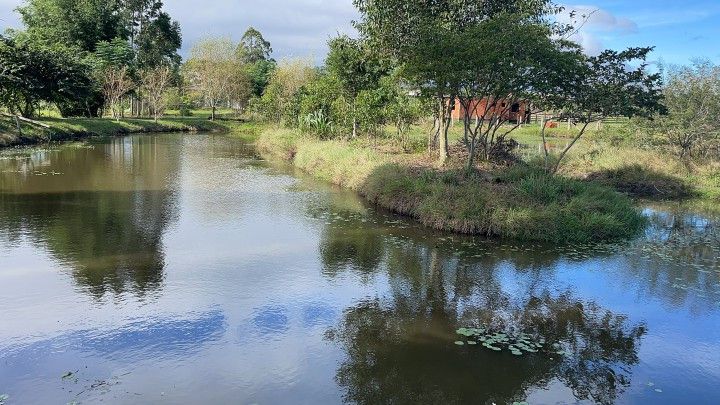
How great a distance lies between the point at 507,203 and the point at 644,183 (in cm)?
1038

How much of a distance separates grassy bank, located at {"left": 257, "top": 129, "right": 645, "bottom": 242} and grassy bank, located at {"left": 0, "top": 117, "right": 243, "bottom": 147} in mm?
23361

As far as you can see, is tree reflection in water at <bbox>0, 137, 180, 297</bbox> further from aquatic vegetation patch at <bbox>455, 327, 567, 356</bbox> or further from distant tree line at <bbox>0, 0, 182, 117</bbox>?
distant tree line at <bbox>0, 0, 182, 117</bbox>

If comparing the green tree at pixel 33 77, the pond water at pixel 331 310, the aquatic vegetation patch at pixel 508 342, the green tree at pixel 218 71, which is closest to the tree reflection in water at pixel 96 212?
the pond water at pixel 331 310

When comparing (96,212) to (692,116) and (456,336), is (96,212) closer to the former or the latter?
(456,336)

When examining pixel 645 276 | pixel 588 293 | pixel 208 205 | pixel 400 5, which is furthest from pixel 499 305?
pixel 400 5

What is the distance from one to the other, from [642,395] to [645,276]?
5.23 m

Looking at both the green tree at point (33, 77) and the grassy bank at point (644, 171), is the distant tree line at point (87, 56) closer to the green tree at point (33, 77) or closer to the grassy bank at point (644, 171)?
the green tree at point (33, 77)

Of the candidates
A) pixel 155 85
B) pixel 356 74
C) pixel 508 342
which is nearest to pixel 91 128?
pixel 155 85

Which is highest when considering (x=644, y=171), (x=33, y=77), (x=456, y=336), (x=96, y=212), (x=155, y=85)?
(x=155, y=85)

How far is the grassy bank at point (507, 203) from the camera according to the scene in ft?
45.3

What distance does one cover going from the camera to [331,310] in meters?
9.12

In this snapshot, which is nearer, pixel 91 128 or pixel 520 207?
pixel 520 207

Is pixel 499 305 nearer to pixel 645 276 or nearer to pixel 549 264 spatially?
pixel 549 264

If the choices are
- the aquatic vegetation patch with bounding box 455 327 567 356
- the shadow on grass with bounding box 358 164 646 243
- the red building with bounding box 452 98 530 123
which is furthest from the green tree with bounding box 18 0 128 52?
the aquatic vegetation patch with bounding box 455 327 567 356
